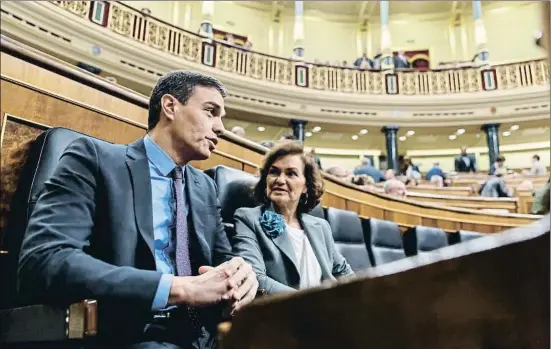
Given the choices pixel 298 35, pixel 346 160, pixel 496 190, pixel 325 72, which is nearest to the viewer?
pixel 496 190

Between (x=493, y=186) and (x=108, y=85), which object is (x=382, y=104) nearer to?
(x=493, y=186)

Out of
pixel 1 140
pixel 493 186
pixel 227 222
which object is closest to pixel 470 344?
pixel 1 140

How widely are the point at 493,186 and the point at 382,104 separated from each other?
308cm

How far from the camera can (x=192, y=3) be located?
27.9ft

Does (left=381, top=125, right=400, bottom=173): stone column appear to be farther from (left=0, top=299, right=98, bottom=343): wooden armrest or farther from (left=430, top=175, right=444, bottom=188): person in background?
(left=0, top=299, right=98, bottom=343): wooden armrest

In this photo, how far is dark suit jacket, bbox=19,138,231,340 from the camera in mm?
679

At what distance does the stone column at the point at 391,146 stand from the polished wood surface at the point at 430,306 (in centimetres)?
744

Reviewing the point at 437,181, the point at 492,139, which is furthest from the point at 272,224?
the point at 492,139

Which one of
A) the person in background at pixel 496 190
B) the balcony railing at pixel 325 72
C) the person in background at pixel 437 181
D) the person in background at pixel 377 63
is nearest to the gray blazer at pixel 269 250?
the person in background at pixel 496 190

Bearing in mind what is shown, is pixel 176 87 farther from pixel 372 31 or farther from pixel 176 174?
pixel 372 31

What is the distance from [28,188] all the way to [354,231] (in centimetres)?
133

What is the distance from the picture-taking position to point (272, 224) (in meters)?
1.28

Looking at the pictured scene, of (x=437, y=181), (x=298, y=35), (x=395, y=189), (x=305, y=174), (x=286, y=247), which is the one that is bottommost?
(x=286, y=247)

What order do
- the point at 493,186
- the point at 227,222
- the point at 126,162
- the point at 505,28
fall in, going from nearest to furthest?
the point at 126,162 → the point at 227,222 → the point at 493,186 → the point at 505,28
